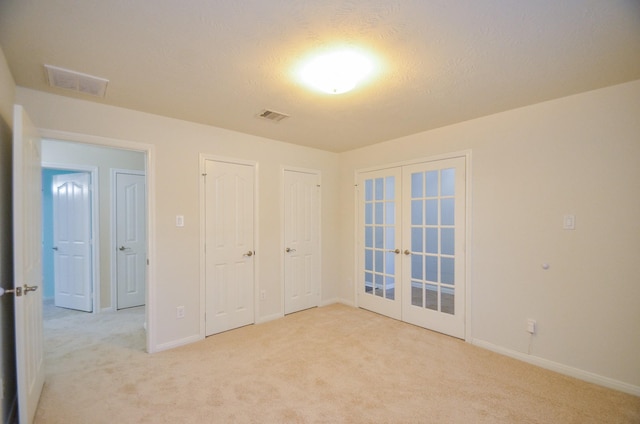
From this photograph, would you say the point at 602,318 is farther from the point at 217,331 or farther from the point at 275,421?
the point at 217,331

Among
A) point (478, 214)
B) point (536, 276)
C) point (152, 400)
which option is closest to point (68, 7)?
point (152, 400)

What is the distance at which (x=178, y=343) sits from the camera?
302 centimetres

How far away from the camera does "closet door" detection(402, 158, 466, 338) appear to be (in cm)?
319

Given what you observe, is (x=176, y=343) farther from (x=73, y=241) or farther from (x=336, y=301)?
(x=73, y=241)

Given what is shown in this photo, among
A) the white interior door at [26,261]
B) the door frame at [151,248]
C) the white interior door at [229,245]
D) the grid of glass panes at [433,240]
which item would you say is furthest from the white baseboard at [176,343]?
the grid of glass panes at [433,240]

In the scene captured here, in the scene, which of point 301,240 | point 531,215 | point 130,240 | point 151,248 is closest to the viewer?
point 531,215

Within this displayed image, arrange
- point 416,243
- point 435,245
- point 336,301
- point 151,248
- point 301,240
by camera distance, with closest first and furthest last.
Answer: point 151,248 → point 435,245 → point 416,243 → point 301,240 → point 336,301

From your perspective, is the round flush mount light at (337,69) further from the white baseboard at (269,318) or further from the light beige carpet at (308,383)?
the white baseboard at (269,318)

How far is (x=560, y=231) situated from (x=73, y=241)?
5891mm

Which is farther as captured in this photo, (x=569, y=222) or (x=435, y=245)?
(x=435, y=245)

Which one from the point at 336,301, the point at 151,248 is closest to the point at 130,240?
the point at 151,248

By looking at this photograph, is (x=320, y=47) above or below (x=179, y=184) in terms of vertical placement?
above

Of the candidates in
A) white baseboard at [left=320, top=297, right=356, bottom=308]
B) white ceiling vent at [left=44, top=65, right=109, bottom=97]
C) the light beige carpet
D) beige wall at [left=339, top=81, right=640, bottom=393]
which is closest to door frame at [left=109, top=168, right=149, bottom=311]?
the light beige carpet

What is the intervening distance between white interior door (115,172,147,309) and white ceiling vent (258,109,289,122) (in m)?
2.67
